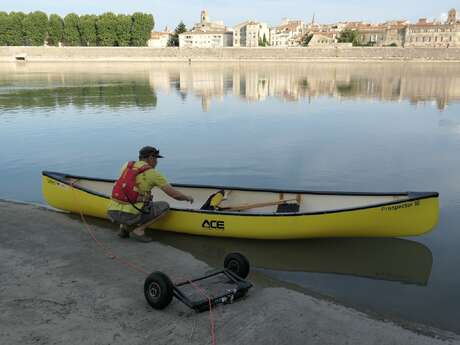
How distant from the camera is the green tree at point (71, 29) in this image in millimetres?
120000

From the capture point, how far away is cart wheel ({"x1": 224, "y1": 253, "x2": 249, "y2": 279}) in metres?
5.99

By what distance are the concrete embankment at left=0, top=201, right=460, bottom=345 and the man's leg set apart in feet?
3.07

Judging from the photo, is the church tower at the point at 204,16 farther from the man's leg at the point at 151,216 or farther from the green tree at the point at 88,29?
the man's leg at the point at 151,216

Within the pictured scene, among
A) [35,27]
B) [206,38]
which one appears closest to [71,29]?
[35,27]

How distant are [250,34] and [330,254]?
152 m

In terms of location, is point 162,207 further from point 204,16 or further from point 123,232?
point 204,16

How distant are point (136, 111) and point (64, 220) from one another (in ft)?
57.0

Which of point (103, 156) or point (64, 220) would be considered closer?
point (64, 220)

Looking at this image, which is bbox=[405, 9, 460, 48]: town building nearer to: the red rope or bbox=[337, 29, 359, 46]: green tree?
bbox=[337, 29, 359, 46]: green tree

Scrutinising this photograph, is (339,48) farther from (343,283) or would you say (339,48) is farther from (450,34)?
(343,283)

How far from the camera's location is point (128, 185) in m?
7.59

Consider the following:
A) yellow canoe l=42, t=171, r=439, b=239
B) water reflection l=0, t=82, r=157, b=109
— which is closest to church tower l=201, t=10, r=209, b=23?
water reflection l=0, t=82, r=157, b=109

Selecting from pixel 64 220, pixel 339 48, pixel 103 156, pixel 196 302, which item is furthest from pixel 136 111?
pixel 339 48

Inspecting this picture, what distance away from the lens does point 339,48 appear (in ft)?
368
